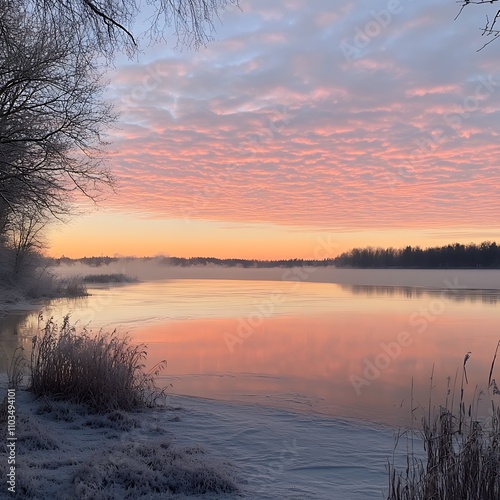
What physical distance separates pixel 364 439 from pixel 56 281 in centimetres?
3793

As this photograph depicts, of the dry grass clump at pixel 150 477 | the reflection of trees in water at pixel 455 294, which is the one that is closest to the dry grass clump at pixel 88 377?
the dry grass clump at pixel 150 477

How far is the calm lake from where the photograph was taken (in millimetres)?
9695

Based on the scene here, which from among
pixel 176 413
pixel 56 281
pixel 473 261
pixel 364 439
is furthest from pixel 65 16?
pixel 473 261

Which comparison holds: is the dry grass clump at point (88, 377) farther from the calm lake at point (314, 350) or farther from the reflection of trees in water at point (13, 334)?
the reflection of trees in water at point (13, 334)

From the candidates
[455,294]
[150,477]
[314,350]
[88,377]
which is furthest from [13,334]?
[455,294]

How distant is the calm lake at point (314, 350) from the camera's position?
31.8ft

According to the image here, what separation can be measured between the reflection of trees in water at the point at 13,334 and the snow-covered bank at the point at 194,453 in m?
5.24

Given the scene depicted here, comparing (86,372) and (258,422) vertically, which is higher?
(86,372)

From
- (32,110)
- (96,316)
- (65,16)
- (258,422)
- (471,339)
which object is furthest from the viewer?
(96,316)

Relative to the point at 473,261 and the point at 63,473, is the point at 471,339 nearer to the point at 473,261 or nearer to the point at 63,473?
the point at 63,473

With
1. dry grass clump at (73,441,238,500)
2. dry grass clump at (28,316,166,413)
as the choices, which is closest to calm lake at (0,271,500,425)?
dry grass clump at (28,316,166,413)

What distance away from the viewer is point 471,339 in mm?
16062

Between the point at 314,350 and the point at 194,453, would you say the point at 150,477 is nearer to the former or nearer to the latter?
the point at 194,453

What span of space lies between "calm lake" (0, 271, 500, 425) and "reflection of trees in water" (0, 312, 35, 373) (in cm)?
4
